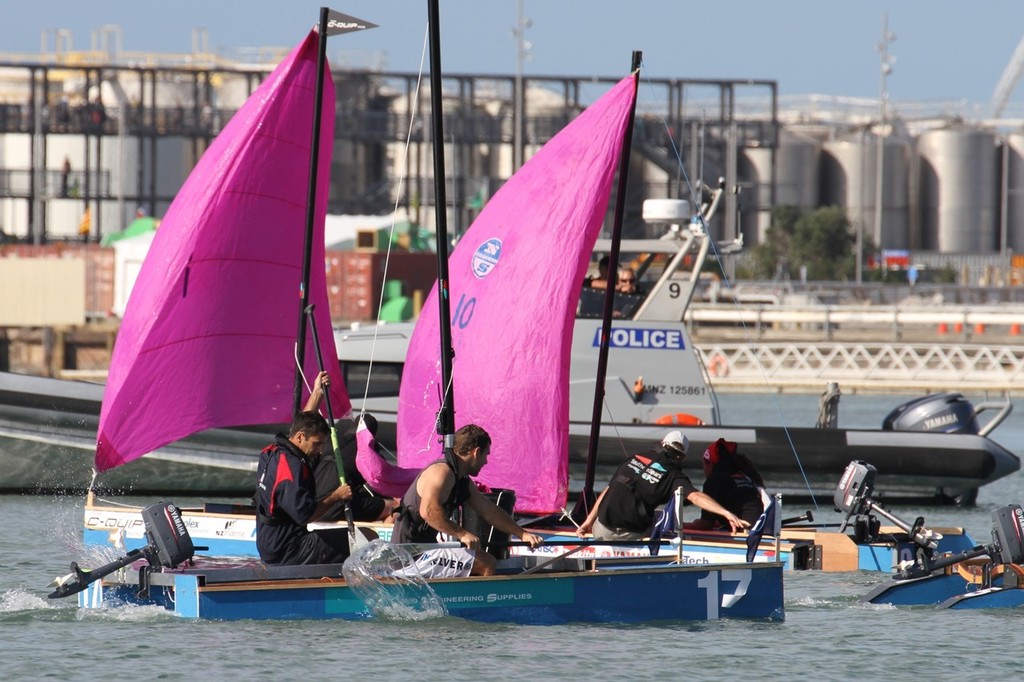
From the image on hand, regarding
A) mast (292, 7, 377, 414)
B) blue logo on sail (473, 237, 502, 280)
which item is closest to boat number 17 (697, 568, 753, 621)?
blue logo on sail (473, 237, 502, 280)

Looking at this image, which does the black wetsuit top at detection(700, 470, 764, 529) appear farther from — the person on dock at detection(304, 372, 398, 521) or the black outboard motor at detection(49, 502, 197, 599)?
the black outboard motor at detection(49, 502, 197, 599)

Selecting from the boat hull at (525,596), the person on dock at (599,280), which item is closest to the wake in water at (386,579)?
the boat hull at (525,596)

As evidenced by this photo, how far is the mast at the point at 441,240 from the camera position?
543 inches

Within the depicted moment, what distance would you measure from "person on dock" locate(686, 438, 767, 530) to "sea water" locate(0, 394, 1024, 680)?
1772 mm

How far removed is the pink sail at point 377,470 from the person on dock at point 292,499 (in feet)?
9.62

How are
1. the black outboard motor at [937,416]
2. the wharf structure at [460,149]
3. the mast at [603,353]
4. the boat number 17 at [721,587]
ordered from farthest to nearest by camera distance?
the wharf structure at [460,149]
the black outboard motor at [937,416]
the mast at [603,353]
the boat number 17 at [721,587]

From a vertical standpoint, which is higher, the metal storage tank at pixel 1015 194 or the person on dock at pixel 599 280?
the metal storage tank at pixel 1015 194

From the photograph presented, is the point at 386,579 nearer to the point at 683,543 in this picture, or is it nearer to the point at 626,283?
the point at 683,543

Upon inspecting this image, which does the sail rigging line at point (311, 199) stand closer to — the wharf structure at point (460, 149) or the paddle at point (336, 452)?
the paddle at point (336, 452)

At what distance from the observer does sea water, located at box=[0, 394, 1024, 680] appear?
34.3ft

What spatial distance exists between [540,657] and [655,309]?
9.45 metres

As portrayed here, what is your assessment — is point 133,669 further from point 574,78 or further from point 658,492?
point 574,78

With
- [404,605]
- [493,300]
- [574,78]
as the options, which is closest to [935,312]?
[574,78]

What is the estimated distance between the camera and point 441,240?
13.8 metres
